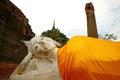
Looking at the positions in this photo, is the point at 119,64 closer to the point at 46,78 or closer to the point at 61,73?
the point at 61,73

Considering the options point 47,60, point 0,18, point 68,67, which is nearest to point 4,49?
point 0,18

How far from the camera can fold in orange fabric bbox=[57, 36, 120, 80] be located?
5.67 feet

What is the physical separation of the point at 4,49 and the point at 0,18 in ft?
2.25

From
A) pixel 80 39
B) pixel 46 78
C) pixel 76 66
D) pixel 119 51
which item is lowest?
pixel 46 78

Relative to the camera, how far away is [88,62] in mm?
1754

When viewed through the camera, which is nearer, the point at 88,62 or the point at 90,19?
the point at 88,62

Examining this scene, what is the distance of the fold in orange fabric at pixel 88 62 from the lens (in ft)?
5.67

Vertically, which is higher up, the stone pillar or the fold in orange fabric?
the stone pillar

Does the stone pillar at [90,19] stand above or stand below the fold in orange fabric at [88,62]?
above

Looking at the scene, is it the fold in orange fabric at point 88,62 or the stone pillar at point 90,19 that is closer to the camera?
the fold in orange fabric at point 88,62

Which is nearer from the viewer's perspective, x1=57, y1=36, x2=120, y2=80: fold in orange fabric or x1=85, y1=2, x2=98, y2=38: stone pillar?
x1=57, y1=36, x2=120, y2=80: fold in orange fabric

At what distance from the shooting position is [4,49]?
14.2 feet

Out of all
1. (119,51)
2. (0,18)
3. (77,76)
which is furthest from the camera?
(0,18)

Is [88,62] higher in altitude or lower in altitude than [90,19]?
lower
